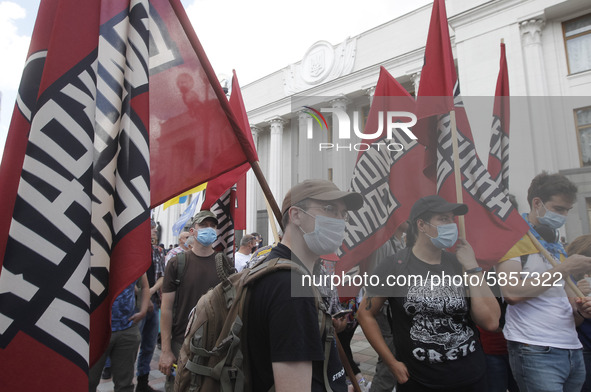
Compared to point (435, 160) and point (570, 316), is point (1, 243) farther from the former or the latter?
point (570, 316)

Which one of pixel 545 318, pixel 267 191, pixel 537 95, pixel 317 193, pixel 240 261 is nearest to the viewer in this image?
pixel 317 193

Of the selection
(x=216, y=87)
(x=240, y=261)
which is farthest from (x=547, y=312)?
(x=240, y=261)

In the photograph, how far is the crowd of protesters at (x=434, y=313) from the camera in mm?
1312

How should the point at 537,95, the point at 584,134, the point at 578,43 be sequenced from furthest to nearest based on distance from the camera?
the point at 578,43
the point at 537,95
the point at 584,134

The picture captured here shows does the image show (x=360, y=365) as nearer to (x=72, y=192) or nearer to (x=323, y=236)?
Answer: (x=323, y=236)

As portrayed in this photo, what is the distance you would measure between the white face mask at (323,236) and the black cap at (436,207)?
0.84 meters

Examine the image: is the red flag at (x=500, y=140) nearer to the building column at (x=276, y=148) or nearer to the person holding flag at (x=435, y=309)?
the person holding flag at (x=435, y=309)

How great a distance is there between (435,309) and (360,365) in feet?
10.6

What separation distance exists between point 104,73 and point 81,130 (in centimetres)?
32

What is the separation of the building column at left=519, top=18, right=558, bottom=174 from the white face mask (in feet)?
42.9

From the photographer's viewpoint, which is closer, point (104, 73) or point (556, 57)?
point (104, 73)

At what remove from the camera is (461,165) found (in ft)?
9.46

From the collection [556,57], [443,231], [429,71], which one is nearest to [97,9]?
[443,231]

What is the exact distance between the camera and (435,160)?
3.02 metres
